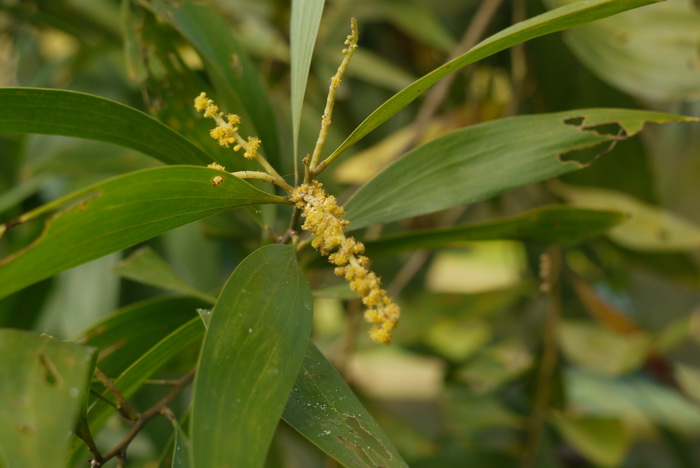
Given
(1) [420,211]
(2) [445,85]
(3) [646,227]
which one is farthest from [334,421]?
(3) [646,227]

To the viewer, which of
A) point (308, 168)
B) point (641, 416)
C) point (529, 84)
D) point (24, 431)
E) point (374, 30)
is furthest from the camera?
point (641, 416)

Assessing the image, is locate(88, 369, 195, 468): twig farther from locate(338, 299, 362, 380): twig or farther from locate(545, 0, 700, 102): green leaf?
locate(545, 0, 700, 102): green leaf

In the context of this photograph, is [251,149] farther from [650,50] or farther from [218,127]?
[650,50]

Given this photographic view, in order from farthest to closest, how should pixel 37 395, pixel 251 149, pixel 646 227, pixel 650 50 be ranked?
pixel 646 227 < pixel 650 50 < pixel 251 149 < pixel 37 395

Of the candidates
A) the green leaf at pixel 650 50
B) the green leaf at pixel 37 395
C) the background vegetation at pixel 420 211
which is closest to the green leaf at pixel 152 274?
the background vegetation at pixel 420 211

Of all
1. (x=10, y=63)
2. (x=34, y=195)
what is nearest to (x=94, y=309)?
(x=34, y=195)

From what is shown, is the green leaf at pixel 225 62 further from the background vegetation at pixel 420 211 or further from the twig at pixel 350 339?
the twig at pixel 350 339

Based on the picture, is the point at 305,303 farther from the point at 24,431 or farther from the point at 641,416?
the point at 641,416
